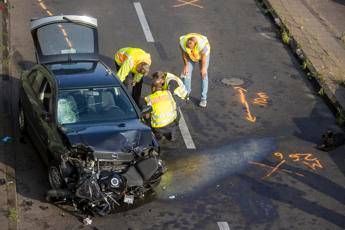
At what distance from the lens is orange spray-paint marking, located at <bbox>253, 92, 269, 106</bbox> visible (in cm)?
1486

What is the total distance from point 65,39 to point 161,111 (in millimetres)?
2750

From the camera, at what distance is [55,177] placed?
10.7 m

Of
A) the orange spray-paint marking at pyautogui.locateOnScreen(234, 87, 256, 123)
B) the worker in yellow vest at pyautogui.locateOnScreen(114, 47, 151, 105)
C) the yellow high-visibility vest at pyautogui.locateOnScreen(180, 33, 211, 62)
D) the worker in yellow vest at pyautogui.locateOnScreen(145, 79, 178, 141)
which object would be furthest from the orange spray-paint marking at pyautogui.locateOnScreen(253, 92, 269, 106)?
the worker in yellow vest at pyautogui.locateOnScreen(114, 47, 151, 105)

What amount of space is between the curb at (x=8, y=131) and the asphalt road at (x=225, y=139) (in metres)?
0.12

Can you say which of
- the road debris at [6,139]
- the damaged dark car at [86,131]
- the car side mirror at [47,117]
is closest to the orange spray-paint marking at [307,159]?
the damaged dark car at [86,131]

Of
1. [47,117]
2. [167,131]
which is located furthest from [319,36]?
[47,117]

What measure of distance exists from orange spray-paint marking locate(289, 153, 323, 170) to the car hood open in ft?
10.2

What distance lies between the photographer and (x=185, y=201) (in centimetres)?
1123

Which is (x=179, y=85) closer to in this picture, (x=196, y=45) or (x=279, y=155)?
(x=196, y=45)

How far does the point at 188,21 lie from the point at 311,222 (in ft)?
30.0

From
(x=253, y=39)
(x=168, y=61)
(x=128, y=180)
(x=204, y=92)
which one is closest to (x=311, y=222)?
(x=128, y=180)

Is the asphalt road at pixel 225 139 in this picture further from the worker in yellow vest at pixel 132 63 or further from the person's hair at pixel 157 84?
the worker in yellow vest at pixel 132 63

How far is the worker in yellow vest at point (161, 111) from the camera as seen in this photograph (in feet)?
40.6

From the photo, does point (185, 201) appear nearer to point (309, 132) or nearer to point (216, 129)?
point (216, 129)
